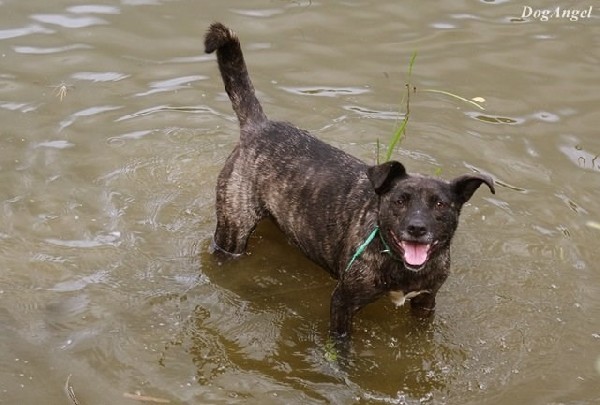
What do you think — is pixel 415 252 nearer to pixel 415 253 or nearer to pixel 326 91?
pixel 415 253

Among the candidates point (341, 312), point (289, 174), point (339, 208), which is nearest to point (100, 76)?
point (289, 174)

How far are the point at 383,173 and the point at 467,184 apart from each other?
1.84 ft

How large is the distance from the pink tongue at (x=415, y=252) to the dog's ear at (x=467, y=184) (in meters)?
0.44

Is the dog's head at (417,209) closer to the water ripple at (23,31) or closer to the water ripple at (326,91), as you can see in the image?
the water ripple at (326,91)

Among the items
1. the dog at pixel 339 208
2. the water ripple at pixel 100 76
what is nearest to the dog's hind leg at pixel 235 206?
the dog at pixel 339 208

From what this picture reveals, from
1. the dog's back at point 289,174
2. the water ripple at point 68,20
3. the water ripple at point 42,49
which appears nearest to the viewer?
the dog's back at point 289,174

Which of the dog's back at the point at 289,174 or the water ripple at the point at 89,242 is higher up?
the dog's back at the point at 289,174

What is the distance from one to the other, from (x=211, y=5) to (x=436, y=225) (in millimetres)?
6669

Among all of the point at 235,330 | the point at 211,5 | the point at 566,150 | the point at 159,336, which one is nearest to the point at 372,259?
the point at 235,330

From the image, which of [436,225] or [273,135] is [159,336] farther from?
[436,225]

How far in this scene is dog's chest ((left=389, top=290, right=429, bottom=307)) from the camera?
6105 millimetres

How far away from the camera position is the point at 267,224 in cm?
779

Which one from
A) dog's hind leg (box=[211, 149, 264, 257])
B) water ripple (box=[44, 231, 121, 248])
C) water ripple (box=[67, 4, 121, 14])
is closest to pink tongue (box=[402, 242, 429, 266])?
dog's hind leg (box=[211, 149, 264, 257])

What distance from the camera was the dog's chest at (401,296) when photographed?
6105mm
